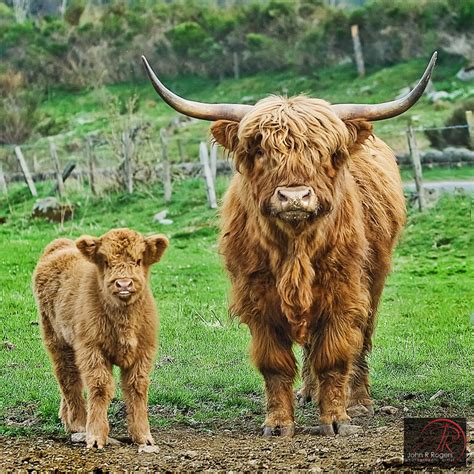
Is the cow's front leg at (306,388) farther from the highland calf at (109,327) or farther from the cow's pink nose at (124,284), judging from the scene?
the cow's pink nose at (124,284)

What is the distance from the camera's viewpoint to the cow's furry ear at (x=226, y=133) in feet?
22.8

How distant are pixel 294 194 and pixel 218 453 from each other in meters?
1.47

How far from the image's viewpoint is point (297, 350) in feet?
29.9

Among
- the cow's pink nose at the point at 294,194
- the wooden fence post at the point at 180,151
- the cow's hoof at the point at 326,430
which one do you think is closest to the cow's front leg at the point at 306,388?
the cow's hoof at the point at 326,430

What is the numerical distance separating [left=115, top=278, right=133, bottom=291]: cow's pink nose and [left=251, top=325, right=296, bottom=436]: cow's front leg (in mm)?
978

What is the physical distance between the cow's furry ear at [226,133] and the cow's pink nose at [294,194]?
2.37 feet

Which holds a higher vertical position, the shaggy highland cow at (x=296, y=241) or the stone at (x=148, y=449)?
the shaggy highland cow at (x=296, y=241)

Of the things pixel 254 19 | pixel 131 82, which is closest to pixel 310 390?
pixel 131 82

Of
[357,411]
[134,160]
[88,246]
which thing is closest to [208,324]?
[357,411]

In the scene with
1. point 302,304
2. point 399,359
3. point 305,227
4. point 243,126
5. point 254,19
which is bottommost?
point 399,359

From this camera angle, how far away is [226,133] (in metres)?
6.99

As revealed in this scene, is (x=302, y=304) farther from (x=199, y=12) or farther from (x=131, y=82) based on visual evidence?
(x=199, y=12)

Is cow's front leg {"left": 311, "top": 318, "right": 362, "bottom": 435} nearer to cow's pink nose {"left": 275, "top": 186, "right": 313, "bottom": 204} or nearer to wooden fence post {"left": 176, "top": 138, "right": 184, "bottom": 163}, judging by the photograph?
cow's pink nose {"left": 275, "top": 186, "right": 313, "bottom": 204}

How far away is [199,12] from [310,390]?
89.5ft
